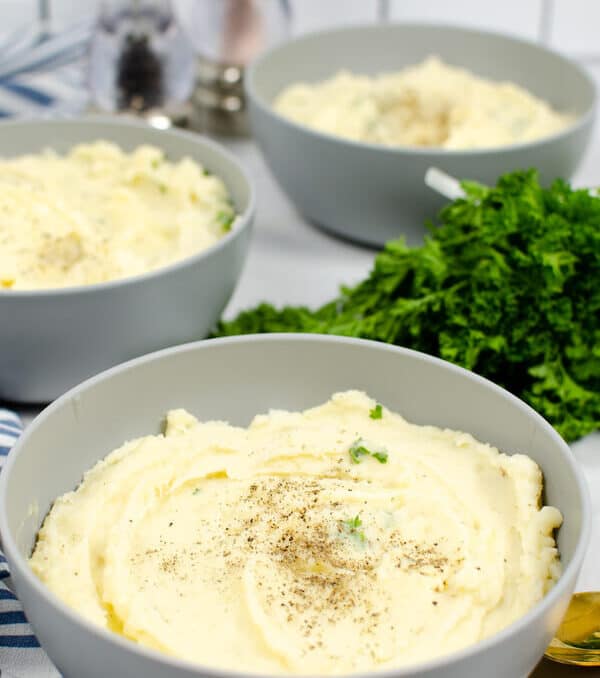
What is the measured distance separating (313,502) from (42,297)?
2.09ft

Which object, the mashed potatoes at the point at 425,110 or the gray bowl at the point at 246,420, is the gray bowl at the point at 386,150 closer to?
the mashed potatoes at the point at 425,110

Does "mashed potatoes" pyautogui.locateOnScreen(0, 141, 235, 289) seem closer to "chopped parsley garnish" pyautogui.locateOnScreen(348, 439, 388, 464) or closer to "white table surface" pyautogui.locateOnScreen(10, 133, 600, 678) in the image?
"white table surface" pyautogui.locateOnScreen(10, 133, 600, 678)

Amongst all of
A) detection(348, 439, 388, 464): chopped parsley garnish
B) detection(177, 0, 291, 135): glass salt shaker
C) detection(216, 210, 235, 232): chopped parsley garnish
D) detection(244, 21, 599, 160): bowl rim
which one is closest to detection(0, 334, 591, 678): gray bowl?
detection(348, 439, 388, 464): chopped parsley garnish

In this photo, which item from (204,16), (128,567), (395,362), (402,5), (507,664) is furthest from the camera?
(402,5)

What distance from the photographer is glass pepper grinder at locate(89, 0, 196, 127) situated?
9.57ft

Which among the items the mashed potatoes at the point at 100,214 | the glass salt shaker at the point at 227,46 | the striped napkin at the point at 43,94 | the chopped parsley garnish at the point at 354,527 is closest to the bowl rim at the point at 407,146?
the glass salt shaker at the point at 227,46

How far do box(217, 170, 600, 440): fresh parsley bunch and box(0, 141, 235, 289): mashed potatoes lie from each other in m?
0.36

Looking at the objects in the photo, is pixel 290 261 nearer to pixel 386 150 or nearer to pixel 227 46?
pixel 386 150

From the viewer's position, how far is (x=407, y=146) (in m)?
2.70

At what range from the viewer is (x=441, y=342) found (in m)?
2.03

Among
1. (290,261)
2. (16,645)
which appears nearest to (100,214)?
(290,261)

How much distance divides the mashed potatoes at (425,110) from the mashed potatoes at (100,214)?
0.50m

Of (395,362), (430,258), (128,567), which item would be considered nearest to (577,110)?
(430,258)

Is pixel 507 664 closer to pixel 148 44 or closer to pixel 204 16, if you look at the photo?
pixel 148 44
